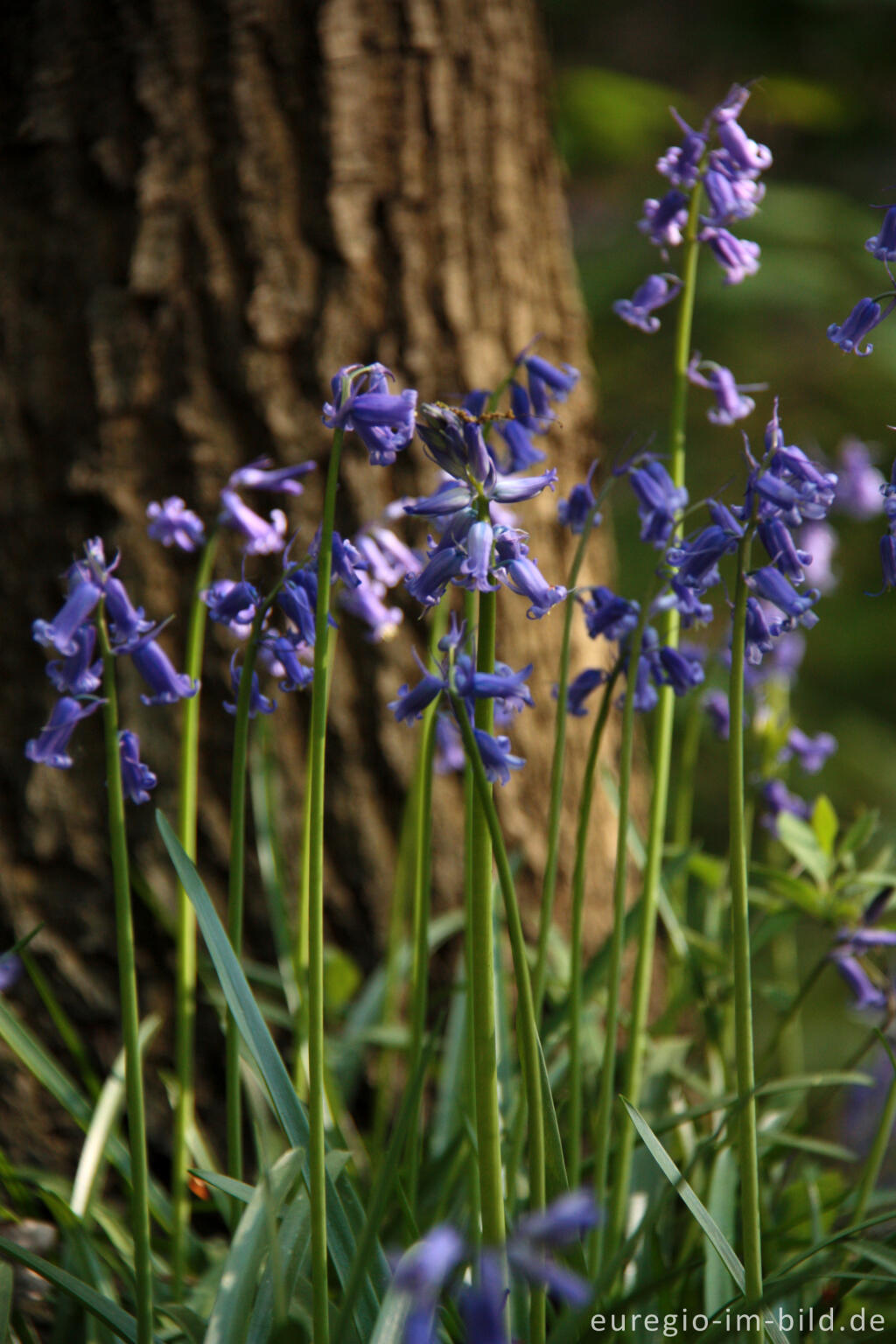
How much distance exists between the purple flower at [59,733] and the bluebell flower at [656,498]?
0.74 m

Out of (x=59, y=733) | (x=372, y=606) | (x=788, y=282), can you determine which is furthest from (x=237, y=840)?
(x=788, y=282)

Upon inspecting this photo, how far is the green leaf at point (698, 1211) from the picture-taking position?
1.05 metres

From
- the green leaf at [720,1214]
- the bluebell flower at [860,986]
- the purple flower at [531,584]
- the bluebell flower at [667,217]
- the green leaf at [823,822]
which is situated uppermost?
the bluebell flower at [667,217]

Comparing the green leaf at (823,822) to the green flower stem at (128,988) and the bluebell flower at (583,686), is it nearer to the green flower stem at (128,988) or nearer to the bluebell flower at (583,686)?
the bluebell flower at (583,686)

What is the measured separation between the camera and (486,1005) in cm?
104

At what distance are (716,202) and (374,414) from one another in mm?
716

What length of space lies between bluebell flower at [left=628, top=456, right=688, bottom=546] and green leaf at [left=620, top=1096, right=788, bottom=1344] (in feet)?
2.33

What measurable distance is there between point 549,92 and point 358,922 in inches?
84.3

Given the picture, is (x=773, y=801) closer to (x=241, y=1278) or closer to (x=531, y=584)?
(x=531, y=584)

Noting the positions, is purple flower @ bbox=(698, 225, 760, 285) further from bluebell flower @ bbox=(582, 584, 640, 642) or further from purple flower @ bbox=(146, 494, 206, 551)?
purple flower @ bbox=(146, 494, 206, 551)

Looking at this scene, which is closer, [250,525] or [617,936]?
[617,936]

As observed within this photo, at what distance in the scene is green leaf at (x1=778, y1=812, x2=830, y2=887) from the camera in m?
1.59

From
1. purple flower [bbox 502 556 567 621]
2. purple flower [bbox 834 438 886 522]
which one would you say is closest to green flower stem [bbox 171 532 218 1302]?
purple flower [bbox 502 556 567 621]

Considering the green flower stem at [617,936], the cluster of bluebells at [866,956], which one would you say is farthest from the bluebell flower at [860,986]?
the green flower stem at [617,936]
